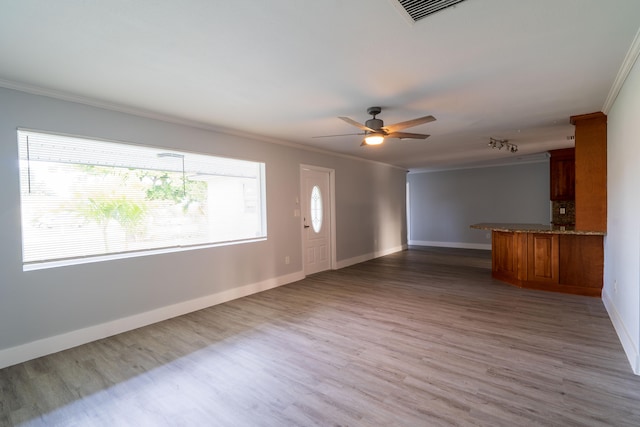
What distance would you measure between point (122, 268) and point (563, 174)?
8430 millimetres

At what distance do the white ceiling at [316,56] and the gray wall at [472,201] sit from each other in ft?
16.9

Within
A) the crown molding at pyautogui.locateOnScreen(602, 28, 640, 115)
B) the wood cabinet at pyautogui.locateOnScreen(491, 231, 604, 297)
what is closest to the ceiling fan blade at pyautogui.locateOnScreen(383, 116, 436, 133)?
the crown molding at pyautogui.locateOnScreen(602, 28, 640, 115)

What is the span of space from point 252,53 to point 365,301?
3.38 m

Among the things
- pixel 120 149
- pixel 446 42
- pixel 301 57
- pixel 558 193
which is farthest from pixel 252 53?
pixel 558 193

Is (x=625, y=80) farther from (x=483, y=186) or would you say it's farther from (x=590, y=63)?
(x=483, y=186)

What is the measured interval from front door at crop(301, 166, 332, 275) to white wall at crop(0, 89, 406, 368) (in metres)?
0.23

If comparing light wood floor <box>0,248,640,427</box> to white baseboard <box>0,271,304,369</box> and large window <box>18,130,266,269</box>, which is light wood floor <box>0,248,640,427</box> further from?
large window <box>18,130,266,269</box>

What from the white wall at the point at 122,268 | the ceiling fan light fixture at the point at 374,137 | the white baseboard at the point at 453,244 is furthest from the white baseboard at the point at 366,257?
the ceiling fan light fixture at the point at 374,137

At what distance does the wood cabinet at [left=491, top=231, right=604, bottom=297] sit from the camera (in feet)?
13.8

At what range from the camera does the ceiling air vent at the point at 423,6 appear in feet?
5.56

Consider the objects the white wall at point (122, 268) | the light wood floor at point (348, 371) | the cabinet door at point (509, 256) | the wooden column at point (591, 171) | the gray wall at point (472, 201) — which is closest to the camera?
the light wood floor at point (348, 371)

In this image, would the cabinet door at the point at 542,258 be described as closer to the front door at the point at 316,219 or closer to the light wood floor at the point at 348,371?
the light wood floor at the point at 348,371

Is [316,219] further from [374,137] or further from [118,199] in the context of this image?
[118,199]

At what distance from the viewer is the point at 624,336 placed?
275 centimetres
